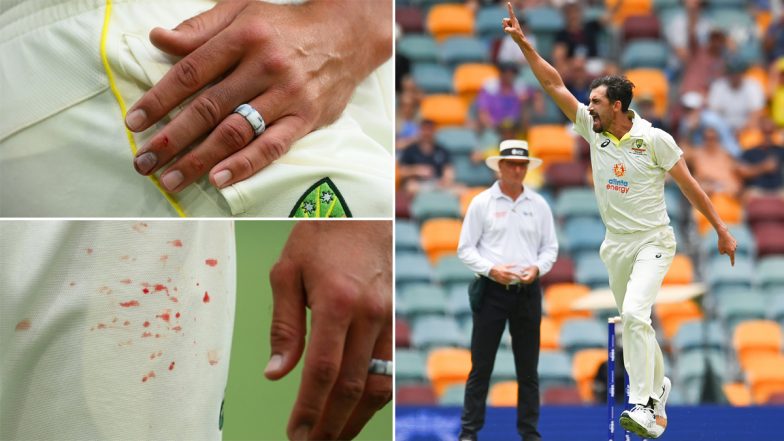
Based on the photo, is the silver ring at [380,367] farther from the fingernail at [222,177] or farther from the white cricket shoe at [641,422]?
the white cricket shoe at [641,422]

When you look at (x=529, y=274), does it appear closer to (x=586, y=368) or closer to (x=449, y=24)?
(x=586, y=368)

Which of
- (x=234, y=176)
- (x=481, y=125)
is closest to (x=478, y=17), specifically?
(x=481, y=125)

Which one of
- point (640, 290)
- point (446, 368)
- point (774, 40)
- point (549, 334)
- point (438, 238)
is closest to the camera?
point (640, 290)

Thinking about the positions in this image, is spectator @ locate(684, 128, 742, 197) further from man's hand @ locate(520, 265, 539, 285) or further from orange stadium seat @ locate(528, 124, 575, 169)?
man's hand @ locate(520, 265, 539, 285)

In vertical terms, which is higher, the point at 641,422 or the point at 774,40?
the point at 774,40

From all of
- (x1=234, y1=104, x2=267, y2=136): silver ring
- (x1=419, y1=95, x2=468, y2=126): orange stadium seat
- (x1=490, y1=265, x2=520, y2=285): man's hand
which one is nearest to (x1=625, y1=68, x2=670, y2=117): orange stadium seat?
(x1=419, y1=95, x2=468, y2=126): orange stadium seat

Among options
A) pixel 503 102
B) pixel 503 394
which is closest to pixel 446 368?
pixel 503 394

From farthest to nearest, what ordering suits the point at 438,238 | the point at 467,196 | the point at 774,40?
the point at 774,40 → the point at 467,196 → the point at 438,238
